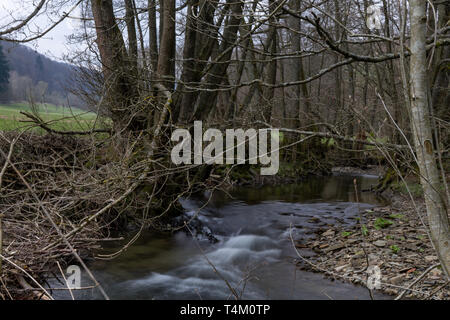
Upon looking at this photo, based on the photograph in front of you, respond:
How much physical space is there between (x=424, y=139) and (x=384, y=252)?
419 cm

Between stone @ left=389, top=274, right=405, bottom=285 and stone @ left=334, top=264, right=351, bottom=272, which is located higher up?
stone @ left=389, top=274, right=405, bottom=285

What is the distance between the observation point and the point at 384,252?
20.4ft

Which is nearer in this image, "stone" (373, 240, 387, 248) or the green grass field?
"stone" (373, 240, 387, 248)

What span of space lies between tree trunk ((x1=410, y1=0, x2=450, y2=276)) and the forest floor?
5.68ft

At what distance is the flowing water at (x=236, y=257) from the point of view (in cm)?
551

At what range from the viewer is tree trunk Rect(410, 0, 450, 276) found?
2.56 m

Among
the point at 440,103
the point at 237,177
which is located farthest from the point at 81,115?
the point at 440,103

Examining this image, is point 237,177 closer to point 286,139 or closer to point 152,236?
point 286,139

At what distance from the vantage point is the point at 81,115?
7035 millimetres

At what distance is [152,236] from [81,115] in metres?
2.87

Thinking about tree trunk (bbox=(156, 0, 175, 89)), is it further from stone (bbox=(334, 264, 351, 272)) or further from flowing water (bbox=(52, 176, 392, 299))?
stone (bbox=(334, 264, 351, 272))

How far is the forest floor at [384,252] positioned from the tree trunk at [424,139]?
1.73 meters

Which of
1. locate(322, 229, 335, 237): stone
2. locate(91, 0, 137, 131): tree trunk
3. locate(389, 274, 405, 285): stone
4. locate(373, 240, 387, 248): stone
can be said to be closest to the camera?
locate(389, 274, 405, 285): stone
